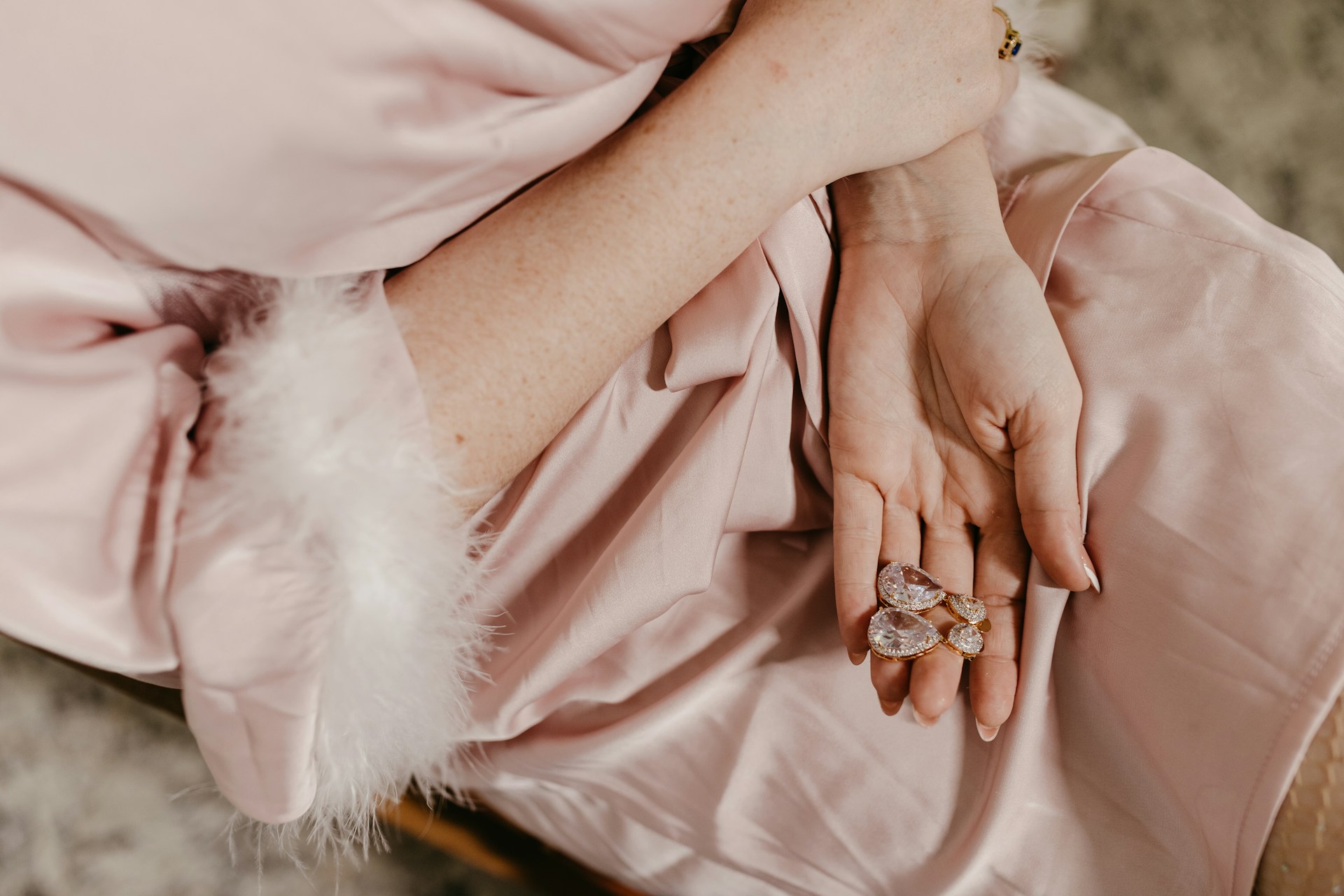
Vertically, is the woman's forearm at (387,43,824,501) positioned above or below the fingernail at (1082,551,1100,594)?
above

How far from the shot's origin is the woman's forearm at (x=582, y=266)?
590 millimetres

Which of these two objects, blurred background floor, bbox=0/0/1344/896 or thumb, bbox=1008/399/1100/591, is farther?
blurred background floor, bbox=0/0/1344/896

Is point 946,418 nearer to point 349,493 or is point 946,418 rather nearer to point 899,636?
point 899,636

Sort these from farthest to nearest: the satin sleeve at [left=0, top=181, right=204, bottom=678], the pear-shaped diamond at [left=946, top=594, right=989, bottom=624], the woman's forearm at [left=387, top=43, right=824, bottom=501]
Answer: the pear-shaped diamond at [left=946, top=594, right=989, bottom=624] < the woman's forearm at [left=387, top=43, right=824, bottom=501] < the satin sleeve at [left=0, top=181, right=204, bottom=678]

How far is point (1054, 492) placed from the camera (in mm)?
666

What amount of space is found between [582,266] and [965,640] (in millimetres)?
428

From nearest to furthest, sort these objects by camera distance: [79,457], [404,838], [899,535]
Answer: [79,457] → [899,535] → [404,838]

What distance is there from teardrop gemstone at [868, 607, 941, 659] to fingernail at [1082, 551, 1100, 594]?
12 centimetres

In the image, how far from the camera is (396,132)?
21.6 inches

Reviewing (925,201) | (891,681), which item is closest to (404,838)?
(891,681)

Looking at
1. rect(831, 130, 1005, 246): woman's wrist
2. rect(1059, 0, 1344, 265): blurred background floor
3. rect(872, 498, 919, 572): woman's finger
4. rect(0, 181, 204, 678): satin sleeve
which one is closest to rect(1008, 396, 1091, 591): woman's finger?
rect(872, 498, 919, 572): woman's finger

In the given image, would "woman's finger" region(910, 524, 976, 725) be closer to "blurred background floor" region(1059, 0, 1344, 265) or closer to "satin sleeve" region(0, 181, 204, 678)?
"satin sleeve" region(0, 181, 204, 678)

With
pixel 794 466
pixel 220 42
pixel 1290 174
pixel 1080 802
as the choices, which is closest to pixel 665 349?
pixel 794 466

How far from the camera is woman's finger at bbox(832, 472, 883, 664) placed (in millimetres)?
700
